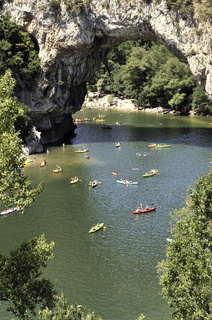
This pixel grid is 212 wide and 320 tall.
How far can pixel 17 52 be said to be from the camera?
197 feet

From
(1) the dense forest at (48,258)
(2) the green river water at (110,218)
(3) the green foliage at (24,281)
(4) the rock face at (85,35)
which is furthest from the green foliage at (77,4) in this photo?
(3) the green foliage at (24,281)

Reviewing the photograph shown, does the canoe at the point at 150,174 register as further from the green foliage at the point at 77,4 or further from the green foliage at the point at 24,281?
the green foliage at the point at 24,281

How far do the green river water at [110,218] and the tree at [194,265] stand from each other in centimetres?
558

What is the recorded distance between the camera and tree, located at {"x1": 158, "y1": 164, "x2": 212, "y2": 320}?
55.5 feet

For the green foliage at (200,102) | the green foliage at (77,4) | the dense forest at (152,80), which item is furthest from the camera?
the dense forest at (152,80)

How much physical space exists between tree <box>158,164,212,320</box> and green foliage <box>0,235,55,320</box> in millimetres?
5268

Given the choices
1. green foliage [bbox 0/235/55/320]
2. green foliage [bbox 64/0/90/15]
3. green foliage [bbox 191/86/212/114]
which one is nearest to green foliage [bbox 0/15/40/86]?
green foliage [bbox 64/0/90/15]

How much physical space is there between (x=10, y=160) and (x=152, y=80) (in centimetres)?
8814

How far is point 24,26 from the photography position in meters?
61.8

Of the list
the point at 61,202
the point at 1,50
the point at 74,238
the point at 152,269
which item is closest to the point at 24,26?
the point at 1,50

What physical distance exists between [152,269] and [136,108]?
3279 inches

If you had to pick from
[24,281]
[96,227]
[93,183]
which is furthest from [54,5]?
[24,281]

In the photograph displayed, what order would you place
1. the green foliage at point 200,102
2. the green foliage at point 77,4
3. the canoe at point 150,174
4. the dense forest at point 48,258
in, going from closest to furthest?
the dense forest at point 48,258, the canoe at point 150,174, the green foliage at point 77,4, the green foliage at point 200,102

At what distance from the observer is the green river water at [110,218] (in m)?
27.1
